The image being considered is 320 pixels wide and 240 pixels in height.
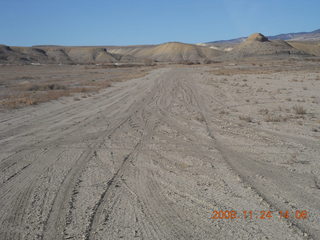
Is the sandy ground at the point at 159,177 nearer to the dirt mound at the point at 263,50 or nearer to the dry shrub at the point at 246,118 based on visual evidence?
the dry shrub at the point at 246,118

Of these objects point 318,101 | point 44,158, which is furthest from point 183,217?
point 318,101

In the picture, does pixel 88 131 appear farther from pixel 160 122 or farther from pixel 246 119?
pixel 246 119

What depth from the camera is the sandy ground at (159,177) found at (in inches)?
185

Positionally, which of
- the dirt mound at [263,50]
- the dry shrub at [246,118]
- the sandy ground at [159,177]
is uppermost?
the sandy ground at [159,177]

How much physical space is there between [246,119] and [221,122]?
3.51 feet
